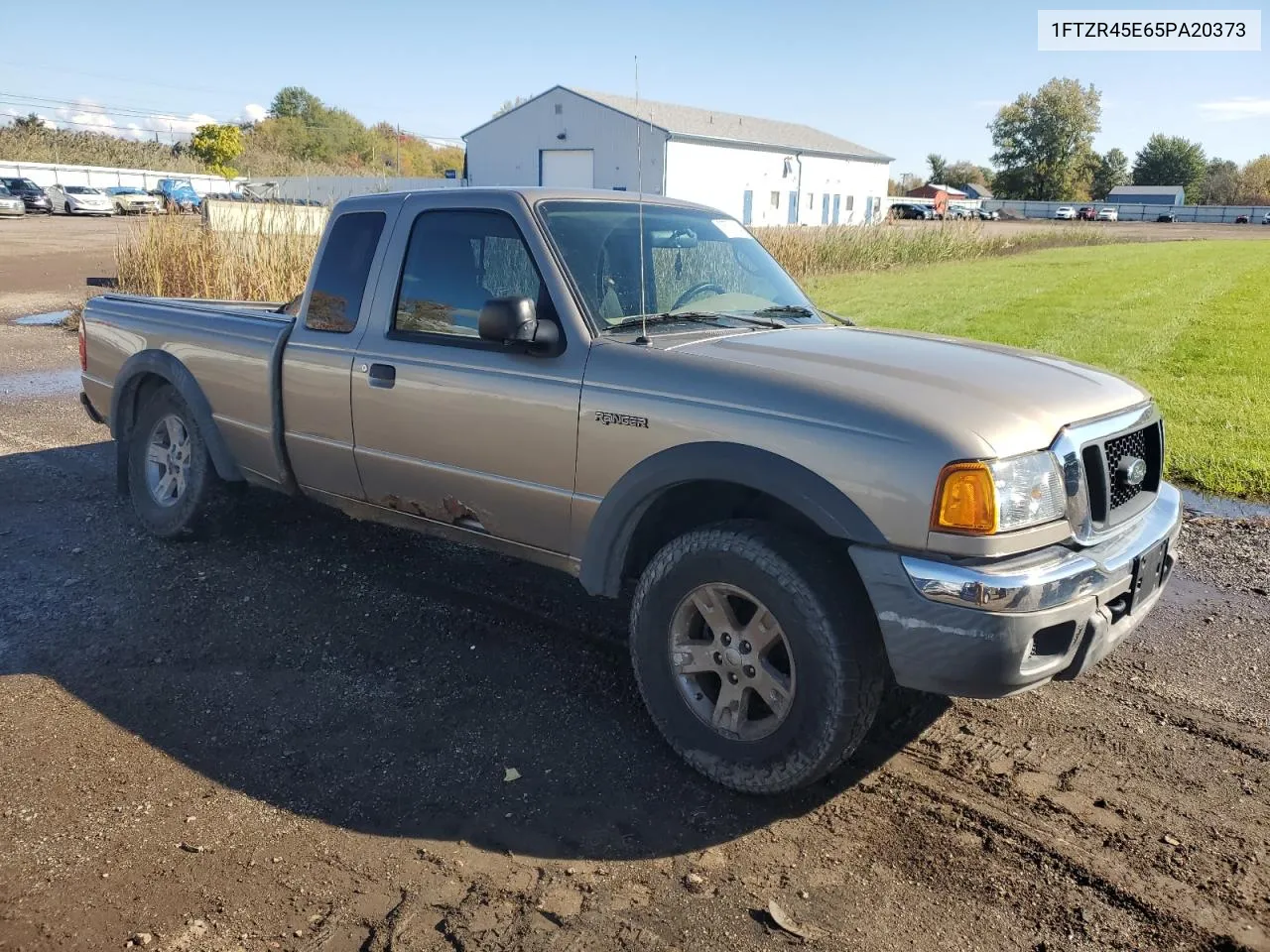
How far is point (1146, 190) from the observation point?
106 m

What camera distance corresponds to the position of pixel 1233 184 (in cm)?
11031

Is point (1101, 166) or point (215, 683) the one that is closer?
point (215, 683)

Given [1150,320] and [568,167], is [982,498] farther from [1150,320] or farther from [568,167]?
[568,167]

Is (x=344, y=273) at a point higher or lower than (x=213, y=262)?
lower

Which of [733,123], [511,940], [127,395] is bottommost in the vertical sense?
[511,940]

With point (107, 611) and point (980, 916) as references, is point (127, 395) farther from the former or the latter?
point (980, 916)

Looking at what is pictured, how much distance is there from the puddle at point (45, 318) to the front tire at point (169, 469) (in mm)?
10850

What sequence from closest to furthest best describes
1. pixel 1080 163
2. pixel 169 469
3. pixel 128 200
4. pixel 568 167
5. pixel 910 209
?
pixel 169 469
pixel 568 167
pixel 128 200
pixel 910 209
pixel 1080 163

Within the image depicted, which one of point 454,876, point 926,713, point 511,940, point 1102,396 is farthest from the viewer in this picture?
point 926,713

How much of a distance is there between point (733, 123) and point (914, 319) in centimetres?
4347

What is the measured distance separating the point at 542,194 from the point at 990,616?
2601mm

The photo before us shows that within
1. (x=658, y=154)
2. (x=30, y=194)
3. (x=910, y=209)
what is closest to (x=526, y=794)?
(x=658, y=154)

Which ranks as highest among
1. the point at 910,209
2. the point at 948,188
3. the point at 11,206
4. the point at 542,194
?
the point at 948,188

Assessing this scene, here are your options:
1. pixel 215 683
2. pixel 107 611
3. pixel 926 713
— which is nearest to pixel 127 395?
pixel 107 611
